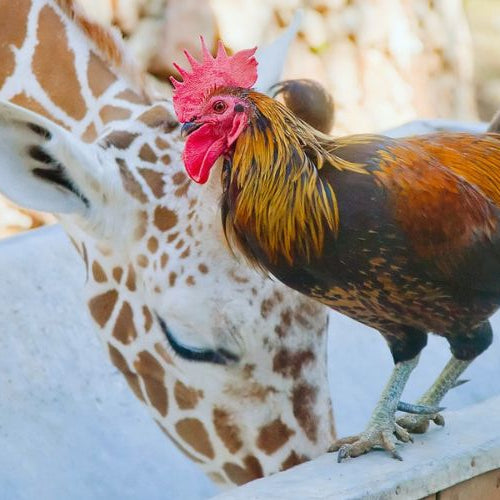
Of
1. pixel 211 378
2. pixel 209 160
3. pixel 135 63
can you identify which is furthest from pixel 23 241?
pixel 209 160

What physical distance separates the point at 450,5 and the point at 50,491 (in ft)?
27.3

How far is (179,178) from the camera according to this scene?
315cm

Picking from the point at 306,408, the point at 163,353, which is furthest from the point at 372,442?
the point at 163,353

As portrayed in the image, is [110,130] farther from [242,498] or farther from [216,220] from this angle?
[242,498]

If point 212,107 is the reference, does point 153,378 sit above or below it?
below

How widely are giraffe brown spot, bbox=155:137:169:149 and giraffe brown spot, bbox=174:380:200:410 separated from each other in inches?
22.6

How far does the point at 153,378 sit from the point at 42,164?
641mm

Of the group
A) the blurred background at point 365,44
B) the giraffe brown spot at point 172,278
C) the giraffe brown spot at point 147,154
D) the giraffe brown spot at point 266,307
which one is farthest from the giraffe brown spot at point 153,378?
the blurred background at point 365,44

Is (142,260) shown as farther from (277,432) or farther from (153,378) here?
(277,432)

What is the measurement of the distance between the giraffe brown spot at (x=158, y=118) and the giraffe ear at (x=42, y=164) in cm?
29

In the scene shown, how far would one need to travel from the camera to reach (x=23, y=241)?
4684mm

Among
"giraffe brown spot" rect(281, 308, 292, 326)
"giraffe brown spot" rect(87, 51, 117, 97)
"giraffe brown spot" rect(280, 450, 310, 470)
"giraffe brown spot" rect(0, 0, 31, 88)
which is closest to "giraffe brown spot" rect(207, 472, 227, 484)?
"giraffe brown spot" rect(280, 450, 310, 470)

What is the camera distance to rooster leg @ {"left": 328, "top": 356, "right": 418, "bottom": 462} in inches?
108

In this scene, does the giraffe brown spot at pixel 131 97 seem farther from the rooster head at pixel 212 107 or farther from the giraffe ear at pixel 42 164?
the rooster head at pixel 212 107
